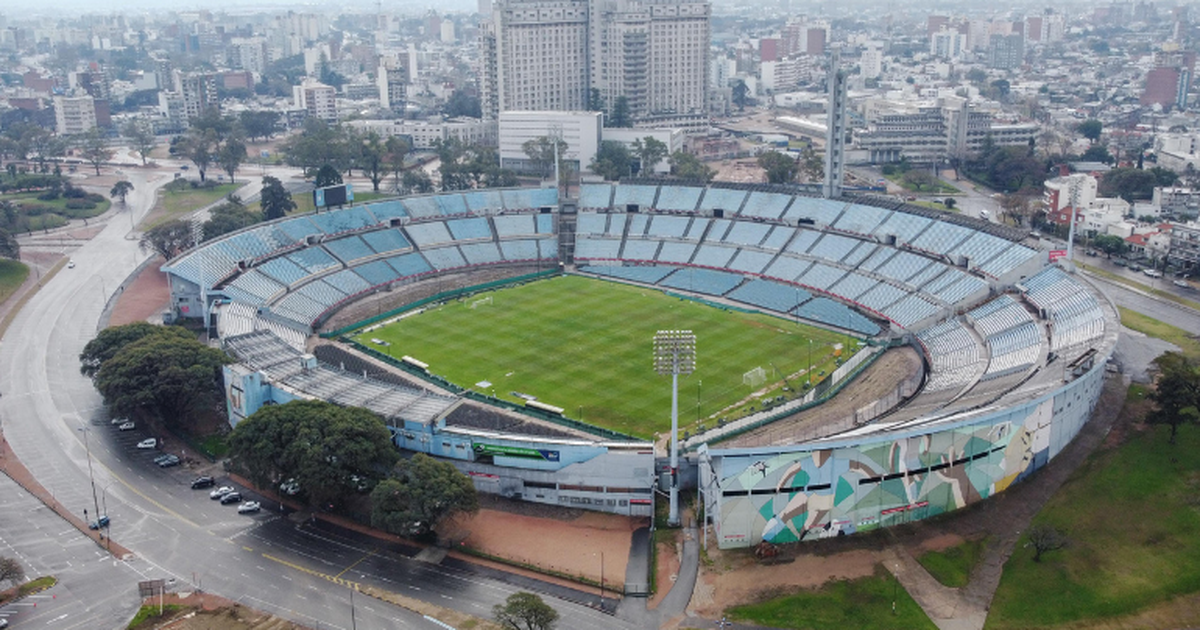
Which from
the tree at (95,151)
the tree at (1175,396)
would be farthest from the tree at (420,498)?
the tree at (95,151)

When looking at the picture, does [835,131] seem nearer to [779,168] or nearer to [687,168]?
[779,168]

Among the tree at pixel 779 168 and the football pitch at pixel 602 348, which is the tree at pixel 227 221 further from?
the tree at pixel 779 168

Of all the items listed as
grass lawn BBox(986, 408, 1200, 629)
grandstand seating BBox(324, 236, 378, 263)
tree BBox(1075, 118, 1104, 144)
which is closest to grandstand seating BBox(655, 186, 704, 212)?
grandstand seating BBox(324, 236, 378, 263)

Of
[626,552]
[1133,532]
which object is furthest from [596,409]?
[1133,532]

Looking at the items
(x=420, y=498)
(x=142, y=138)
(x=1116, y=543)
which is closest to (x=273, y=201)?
(x=142, y=138)

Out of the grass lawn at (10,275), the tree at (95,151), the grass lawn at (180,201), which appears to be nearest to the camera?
the grass lawn at (10,275)

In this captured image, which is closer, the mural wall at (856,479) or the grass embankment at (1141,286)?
the mural wall at (856,479)
